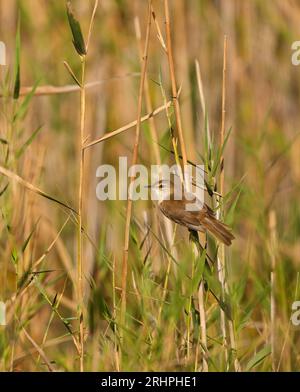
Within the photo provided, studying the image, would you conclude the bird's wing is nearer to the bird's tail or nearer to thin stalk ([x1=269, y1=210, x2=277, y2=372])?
the bird's tail

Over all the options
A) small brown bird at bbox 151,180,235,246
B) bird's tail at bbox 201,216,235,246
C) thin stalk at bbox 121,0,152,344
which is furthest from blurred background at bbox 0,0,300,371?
thin stalk at bbox 121,0,152,344

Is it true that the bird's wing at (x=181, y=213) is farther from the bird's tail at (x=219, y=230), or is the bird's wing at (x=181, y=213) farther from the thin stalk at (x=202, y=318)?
the thin stalk at (x=202, y=318)

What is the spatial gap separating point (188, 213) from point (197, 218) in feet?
0.11

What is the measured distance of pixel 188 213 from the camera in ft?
6.66

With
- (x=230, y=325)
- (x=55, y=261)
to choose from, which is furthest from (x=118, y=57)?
(x=230, y=325)

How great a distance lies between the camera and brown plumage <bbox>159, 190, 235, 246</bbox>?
6.35ft

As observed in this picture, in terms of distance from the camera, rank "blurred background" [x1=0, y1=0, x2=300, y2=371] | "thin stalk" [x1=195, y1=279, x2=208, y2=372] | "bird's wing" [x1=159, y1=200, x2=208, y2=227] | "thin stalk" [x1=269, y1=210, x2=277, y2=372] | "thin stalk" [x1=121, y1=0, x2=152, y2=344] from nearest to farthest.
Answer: "thin stalk" [x1=121, y1=0, x2=152, y2=344] → "thin stalk" [x1=195, y1=279, x2=208, y2=372] → "bird's wing" [x1=159, y1=200, x2=208, y2=227] → "thin stalk" [x1=269, y1=210, x2=277, y2=372] → "blurred background" [x1=0, y1=0, x2=300, y2=371]

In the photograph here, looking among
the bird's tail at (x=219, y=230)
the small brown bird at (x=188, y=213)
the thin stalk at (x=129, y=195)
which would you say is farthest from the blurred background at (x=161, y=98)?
the thin stalk at (x=129, y=195)

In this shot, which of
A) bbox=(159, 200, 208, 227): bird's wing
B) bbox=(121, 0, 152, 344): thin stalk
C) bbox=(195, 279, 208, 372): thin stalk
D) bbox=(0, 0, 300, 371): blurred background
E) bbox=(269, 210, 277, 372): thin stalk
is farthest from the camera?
bbox=(0, 0, 300, 371): blurred background

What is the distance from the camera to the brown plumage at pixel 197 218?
1.94 metres

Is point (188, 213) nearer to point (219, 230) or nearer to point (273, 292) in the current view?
point (219, 230)

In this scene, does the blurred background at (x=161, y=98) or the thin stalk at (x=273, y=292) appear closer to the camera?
the thin stalk at (x=273, y=292)

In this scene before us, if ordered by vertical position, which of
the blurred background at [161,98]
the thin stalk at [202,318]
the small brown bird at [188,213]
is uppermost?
the blurred background at [161,98]

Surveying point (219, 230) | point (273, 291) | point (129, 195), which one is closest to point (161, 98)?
point (273, 291)
